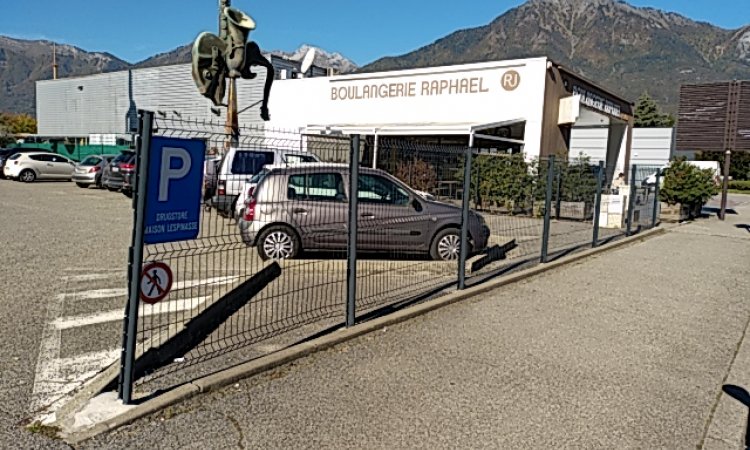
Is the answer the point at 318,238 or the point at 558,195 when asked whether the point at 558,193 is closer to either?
the point at 558,195

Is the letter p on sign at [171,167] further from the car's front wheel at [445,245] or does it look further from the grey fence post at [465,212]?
the car's front wheel at [445,245]

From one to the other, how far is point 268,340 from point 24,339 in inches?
80.8

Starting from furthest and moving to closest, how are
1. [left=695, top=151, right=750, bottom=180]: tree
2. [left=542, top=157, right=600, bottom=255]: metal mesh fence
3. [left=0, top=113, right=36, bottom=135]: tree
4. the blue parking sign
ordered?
1. [left=0, top=113, right=36, bottom=135]: tree
2. [left=695, top=151, right=750, bottom=180]: tree
3. [left=542, top=157, right=600, bottom=255]: metal mesh fence
4. the blue parking sign

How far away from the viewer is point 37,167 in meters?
26.5

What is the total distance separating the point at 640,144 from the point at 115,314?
37876 mm

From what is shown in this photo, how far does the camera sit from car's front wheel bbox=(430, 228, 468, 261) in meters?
8.78

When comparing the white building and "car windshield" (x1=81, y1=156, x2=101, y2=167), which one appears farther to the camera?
"car windshield" (x1=81, y1=156, x2=101, y2=167)

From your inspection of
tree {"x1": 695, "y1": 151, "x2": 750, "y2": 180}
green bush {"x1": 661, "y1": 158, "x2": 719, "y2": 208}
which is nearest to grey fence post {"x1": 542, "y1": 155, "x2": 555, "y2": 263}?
green bush {"x1": 661, "y1": 158, "x2": 719, "y2": 208}

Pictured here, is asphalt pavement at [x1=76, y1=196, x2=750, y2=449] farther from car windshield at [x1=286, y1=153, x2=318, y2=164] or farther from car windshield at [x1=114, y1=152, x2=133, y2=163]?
car windshield at [x1=114, y1=152, x2=133, y2=163]

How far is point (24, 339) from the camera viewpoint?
486 centimetres

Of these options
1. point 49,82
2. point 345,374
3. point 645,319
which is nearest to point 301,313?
point 345,374

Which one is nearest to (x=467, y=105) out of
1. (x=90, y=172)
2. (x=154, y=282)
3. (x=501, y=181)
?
(x=501, y=181)

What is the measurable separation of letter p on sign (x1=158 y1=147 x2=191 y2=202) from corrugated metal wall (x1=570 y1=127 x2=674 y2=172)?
96.2ft

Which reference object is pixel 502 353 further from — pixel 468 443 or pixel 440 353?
pixel 468 443
